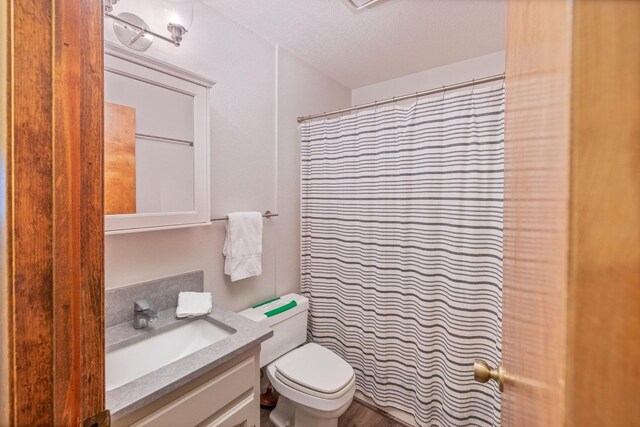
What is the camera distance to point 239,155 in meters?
1.67

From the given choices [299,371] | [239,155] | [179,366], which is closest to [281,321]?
[299,371]

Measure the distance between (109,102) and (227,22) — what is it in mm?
899

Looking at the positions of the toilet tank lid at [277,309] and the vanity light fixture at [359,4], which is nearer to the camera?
the vanity light fixture at [359,4]

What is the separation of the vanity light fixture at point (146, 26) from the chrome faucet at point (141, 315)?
3.67ft

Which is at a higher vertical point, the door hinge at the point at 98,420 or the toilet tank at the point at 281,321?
the door hinge at the point at 98,420

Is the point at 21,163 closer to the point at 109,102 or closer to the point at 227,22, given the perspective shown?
the point at 109,102

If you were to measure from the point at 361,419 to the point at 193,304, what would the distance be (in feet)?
4.24

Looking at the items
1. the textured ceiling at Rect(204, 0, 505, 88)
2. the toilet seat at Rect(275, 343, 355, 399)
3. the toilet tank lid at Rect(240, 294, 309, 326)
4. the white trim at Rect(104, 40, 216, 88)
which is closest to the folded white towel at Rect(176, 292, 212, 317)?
the toilet tank lid at Rect(240, 294, 309, 326)

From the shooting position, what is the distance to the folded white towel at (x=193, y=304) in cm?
128

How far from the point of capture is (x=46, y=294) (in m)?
0.40

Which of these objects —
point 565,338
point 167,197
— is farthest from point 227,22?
point 565,338

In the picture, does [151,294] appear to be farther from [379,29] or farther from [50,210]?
[379,29]

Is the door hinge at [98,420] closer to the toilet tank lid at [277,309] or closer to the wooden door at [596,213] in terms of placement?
the wooden door at [596,213]

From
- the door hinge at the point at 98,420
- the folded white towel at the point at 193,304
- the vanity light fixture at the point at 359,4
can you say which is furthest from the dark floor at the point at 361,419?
the vanity light fixture at the point at 359,4
